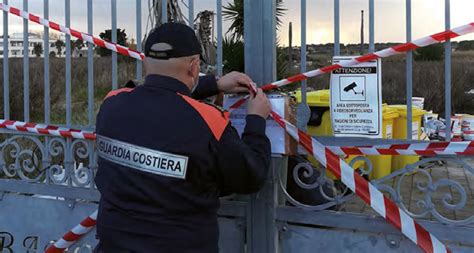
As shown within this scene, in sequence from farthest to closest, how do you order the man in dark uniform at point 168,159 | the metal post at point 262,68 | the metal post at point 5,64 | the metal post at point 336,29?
the metal post at point 5,64 < the metal post at point 262,68 < the metal post at point 336,29 < the man in dark uniform at point 168,159

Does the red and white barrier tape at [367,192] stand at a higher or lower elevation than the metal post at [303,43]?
lower

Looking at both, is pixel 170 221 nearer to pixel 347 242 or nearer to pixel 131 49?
pixel 347 242

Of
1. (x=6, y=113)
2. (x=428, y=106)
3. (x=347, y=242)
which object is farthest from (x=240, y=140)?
(x=428, y=106)

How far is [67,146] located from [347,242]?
1931mm

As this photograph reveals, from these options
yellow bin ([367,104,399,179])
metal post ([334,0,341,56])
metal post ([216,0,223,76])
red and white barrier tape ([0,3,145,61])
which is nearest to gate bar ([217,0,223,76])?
metal post ([216,0,223,76])

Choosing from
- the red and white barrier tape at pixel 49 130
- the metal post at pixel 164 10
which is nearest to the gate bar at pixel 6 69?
the red and white barrier tape at pixel 49 130

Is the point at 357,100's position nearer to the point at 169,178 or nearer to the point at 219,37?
the point at 219,37

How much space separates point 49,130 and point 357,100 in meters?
2.07

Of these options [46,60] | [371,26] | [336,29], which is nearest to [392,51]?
[371,26]

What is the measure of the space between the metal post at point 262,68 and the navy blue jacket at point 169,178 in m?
0.66

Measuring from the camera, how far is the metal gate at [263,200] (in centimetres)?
282

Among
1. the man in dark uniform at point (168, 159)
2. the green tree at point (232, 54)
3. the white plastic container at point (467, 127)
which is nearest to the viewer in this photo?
the man in dark uniform at point (168, 159)

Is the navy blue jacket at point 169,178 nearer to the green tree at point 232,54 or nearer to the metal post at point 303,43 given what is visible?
the metal post at point 303,43

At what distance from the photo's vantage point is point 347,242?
302cm
